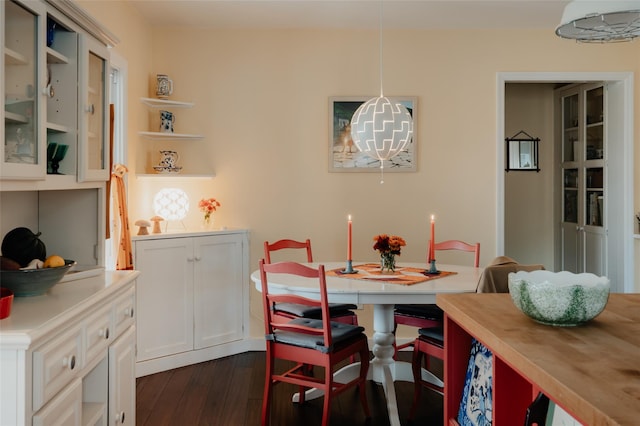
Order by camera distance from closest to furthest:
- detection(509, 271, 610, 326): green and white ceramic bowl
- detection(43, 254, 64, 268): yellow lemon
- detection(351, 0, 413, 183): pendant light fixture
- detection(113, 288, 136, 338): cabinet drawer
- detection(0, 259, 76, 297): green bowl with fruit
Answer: detection(509, 271, 610, 326): green and white ceramic bowl < detection(0, 259, 76, 297): green bowl with fruit < detection(43, 254, 64, 268): yellow lemon < detection(113, 288, 136, 338): cabinet drawer < detection(351, 0, 413, 183): pendant light fixture

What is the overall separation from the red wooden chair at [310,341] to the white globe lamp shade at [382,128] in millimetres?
946

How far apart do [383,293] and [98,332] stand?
138 cm

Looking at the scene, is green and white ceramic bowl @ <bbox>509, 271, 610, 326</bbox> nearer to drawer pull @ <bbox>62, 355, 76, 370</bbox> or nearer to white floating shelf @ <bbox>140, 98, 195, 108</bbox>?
drawer pull @ <bbox>62, 355, 76, 370</bbox>

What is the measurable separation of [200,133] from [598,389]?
13.0 ft

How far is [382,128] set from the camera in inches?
132

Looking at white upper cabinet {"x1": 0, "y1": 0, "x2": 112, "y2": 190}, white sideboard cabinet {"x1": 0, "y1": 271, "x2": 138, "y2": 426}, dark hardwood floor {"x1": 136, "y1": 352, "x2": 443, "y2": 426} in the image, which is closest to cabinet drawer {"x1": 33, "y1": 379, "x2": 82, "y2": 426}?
white sideboard cabinet {"x1": 0, "y1": 271, "x2": 138, "y2": 426}

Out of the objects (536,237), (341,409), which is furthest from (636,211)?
(341,409)

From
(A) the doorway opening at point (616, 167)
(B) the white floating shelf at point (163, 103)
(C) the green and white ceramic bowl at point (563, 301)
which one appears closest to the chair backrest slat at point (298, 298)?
(C) the green and white ceramic bowl at point (563, 301)

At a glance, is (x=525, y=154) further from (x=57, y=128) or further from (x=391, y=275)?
(x=57, y=128)

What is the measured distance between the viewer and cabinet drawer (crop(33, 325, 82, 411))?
1554mm

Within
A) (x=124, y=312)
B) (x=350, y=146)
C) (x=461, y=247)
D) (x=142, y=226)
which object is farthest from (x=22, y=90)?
(x=350, y=146)

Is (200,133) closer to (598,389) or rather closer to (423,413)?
(423,413)

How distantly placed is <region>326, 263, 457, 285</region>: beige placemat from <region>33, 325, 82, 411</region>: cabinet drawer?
5.64 ft

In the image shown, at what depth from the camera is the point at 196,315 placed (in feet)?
13.6
